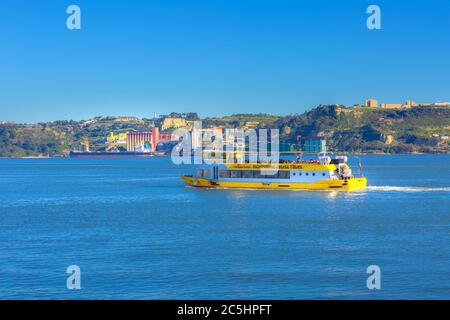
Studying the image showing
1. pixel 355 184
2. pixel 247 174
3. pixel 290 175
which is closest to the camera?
pixel 290 175

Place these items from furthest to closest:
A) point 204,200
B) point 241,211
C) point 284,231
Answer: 1. point 204,200
2. point 241,211
3. point 284,231

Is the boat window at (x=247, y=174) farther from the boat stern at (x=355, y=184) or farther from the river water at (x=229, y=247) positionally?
the boat stern at (x=355, y=184)

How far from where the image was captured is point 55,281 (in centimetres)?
3045

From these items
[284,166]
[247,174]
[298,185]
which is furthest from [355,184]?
[247,174]

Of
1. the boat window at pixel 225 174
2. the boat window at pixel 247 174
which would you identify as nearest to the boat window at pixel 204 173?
the boat window at pixel 225 174

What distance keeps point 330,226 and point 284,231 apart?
4515mm

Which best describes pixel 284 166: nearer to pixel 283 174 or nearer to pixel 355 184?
pixel 283 174

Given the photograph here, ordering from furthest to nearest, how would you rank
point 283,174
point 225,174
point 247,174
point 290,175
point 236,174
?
point 225,174 < point 236,174 < point 247,174 < point 283,174 < point 290,175

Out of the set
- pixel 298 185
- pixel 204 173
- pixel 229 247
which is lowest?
pixel 229 247

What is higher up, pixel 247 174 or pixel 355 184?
pixel 247 174

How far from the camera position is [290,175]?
7894 cm
